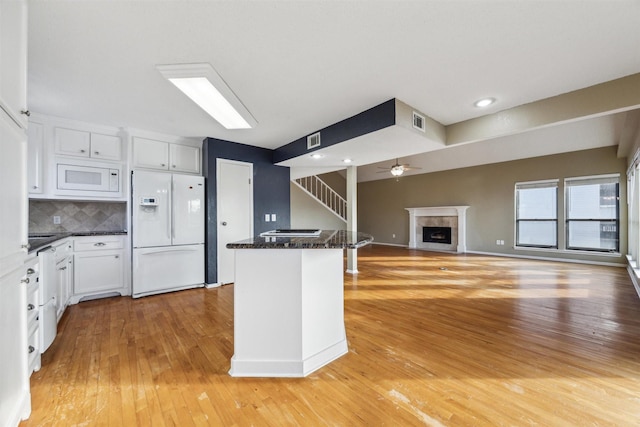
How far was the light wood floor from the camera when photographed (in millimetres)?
1462

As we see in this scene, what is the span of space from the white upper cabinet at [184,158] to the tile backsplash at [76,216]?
971 mm

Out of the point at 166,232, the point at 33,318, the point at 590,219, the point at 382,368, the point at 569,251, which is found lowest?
the point at 382,368

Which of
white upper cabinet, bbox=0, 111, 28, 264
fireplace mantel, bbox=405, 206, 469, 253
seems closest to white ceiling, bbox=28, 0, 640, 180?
white upper cabinet, bbox=0, 111, 28, 264

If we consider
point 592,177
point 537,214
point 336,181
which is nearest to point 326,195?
point 336,181

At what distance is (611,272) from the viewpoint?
4746 millimetres

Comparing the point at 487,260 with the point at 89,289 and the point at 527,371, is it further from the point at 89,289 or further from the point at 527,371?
the point at 89,289

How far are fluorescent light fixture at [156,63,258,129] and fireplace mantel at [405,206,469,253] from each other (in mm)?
6445

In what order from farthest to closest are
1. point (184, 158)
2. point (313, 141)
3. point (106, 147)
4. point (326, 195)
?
point (326, 195), point (184, 158), point (313, 141), point (106, 147)

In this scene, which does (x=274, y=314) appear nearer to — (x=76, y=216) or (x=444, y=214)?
(x=76, y=216)

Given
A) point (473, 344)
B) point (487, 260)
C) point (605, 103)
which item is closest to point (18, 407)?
point (473, 344)

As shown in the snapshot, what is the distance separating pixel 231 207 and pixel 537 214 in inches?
270

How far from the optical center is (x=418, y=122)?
301 centimetres

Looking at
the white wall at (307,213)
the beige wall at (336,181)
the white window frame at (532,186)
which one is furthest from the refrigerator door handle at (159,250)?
the white window frame at (532,186)

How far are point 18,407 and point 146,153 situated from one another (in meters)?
3.17
